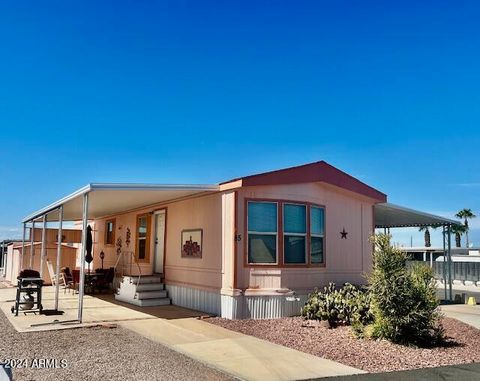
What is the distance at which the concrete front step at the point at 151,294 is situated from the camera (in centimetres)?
1284

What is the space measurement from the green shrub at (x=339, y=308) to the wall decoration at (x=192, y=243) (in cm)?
300

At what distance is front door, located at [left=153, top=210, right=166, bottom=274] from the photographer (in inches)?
559

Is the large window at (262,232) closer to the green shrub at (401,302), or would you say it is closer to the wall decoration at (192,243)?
the wall decoration at (192,243)

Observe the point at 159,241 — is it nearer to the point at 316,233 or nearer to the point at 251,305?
the point at 251,305

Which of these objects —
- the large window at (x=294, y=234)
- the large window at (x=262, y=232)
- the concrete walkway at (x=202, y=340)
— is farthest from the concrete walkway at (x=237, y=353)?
the large window at (x=294, y=234)

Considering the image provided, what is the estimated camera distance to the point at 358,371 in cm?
654

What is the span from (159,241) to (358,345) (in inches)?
305

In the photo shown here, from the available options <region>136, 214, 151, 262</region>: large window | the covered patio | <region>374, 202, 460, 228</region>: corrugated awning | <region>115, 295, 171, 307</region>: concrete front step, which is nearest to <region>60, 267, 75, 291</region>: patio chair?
the covered patio

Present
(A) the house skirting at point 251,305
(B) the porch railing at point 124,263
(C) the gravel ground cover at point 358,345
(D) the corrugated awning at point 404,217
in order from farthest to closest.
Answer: (B) the porch railing at point 124,263, (D) the corrugated awning at point 404,217, (A) the house skirting at point 251,305, (C) the gravel ground cover at point 358,345

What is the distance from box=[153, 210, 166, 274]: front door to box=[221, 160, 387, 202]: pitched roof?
154 inches

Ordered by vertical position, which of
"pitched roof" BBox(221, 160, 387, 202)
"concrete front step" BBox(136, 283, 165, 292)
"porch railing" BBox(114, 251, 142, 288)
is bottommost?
"concrete front step" BBox(136, 283, 165, 292)

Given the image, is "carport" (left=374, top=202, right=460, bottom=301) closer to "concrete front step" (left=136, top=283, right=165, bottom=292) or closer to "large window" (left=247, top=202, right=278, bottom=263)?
"large window" (left=247, top=202, right=278, bottom=263)

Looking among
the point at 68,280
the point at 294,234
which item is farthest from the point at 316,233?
the point at 68,280

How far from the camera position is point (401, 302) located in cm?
828
